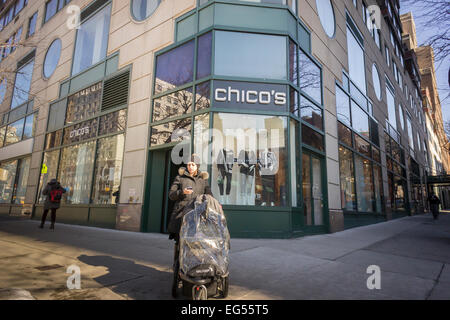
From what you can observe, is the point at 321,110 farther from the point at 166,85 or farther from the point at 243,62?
the point at 166,85

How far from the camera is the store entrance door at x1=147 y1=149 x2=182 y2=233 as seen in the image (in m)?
9.03

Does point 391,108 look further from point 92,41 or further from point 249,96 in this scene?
point 92,41

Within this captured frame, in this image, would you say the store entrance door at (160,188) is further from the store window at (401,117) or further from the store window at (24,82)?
the store window at (401,117)

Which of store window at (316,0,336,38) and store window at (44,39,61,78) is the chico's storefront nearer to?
store window at (316,0,336,38)

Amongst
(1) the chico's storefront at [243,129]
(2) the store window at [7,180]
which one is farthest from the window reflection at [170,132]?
(2) the store window at [7,180]

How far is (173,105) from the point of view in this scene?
9.14 metres

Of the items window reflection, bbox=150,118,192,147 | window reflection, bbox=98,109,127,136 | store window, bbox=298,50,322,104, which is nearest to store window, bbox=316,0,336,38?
store window, bbox=298,50,322,104

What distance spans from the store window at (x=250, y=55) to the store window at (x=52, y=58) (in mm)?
12401

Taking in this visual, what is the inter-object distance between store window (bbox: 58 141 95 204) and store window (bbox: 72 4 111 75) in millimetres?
4345

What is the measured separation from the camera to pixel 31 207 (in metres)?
14.5

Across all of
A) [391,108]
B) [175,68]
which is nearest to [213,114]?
[175,68]

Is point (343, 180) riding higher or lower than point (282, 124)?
lower

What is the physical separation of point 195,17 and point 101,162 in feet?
22.6
